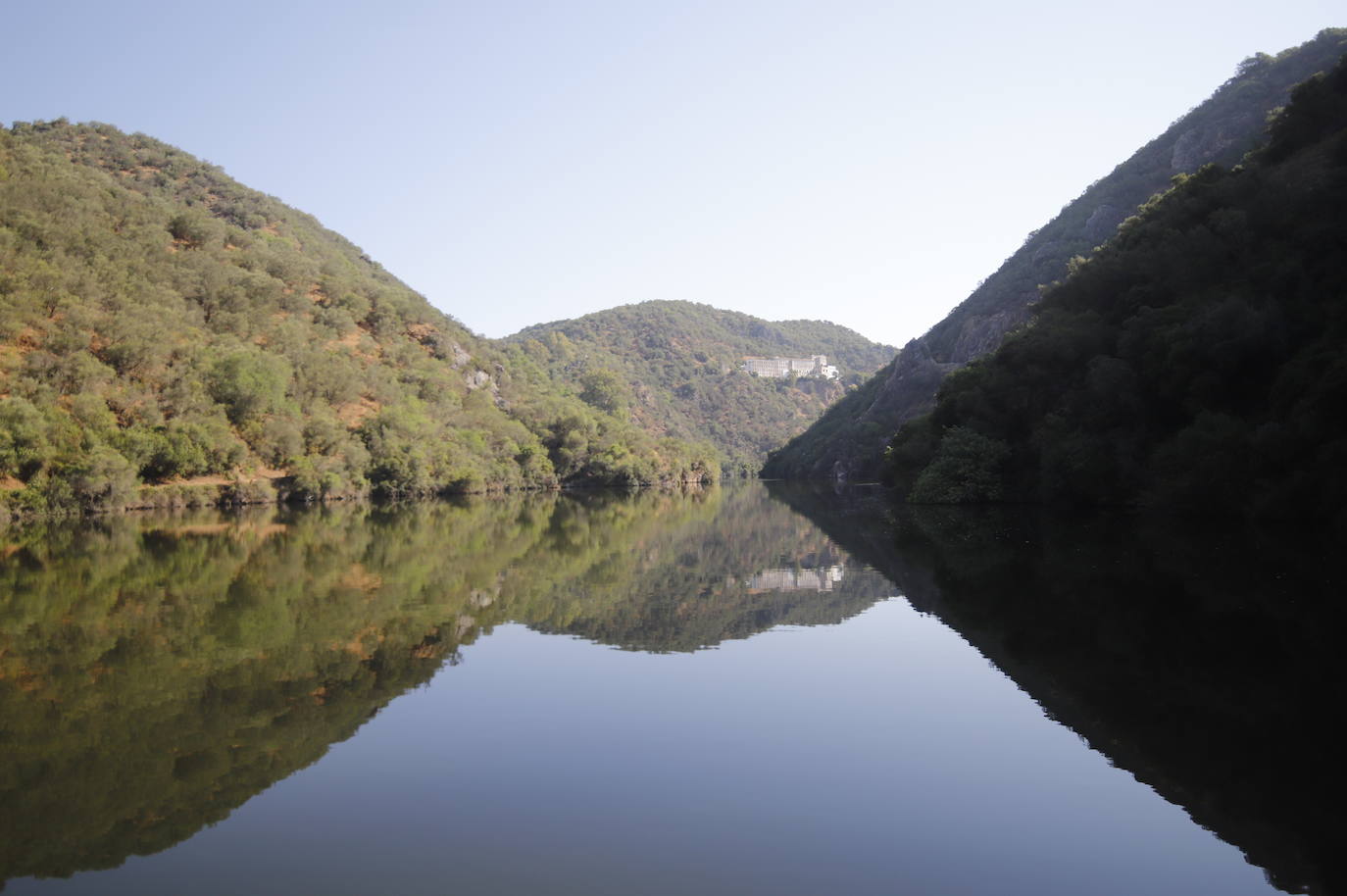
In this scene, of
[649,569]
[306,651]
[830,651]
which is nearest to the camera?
[306,651]

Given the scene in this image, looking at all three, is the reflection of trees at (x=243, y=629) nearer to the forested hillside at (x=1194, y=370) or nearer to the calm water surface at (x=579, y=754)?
the calm water surface at (x=579, y=754)

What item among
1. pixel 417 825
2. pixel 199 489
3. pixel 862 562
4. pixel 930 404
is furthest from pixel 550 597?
pixel 930 404

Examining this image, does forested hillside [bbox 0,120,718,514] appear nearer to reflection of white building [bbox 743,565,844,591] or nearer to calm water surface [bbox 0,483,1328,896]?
calm water surface [bbox 0,483,1328,896]

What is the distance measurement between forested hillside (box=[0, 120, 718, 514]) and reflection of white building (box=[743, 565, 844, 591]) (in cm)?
4346

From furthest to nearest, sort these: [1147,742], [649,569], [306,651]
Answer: [649,569]
[306,651]
[1147,742]

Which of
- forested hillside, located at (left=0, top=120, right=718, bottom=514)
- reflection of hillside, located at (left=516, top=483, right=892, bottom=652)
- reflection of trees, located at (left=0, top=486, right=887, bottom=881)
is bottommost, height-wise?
reflection of hillside, located at (left=516, top=483, right=892, bottom=652)

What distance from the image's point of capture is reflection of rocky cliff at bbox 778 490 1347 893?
7.77 metres

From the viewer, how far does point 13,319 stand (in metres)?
55.6

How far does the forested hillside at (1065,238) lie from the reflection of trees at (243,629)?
73743 millimetres

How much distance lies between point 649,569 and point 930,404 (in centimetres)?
8458

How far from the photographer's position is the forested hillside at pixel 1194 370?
31.7m

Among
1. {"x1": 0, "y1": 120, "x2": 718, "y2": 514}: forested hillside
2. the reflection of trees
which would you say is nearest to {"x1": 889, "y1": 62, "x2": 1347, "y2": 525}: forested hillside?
the reflection of trees

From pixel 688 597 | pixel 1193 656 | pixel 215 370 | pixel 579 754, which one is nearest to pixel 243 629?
pixel 579 754

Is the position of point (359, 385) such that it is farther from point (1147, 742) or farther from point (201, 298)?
point (1147, 742)
